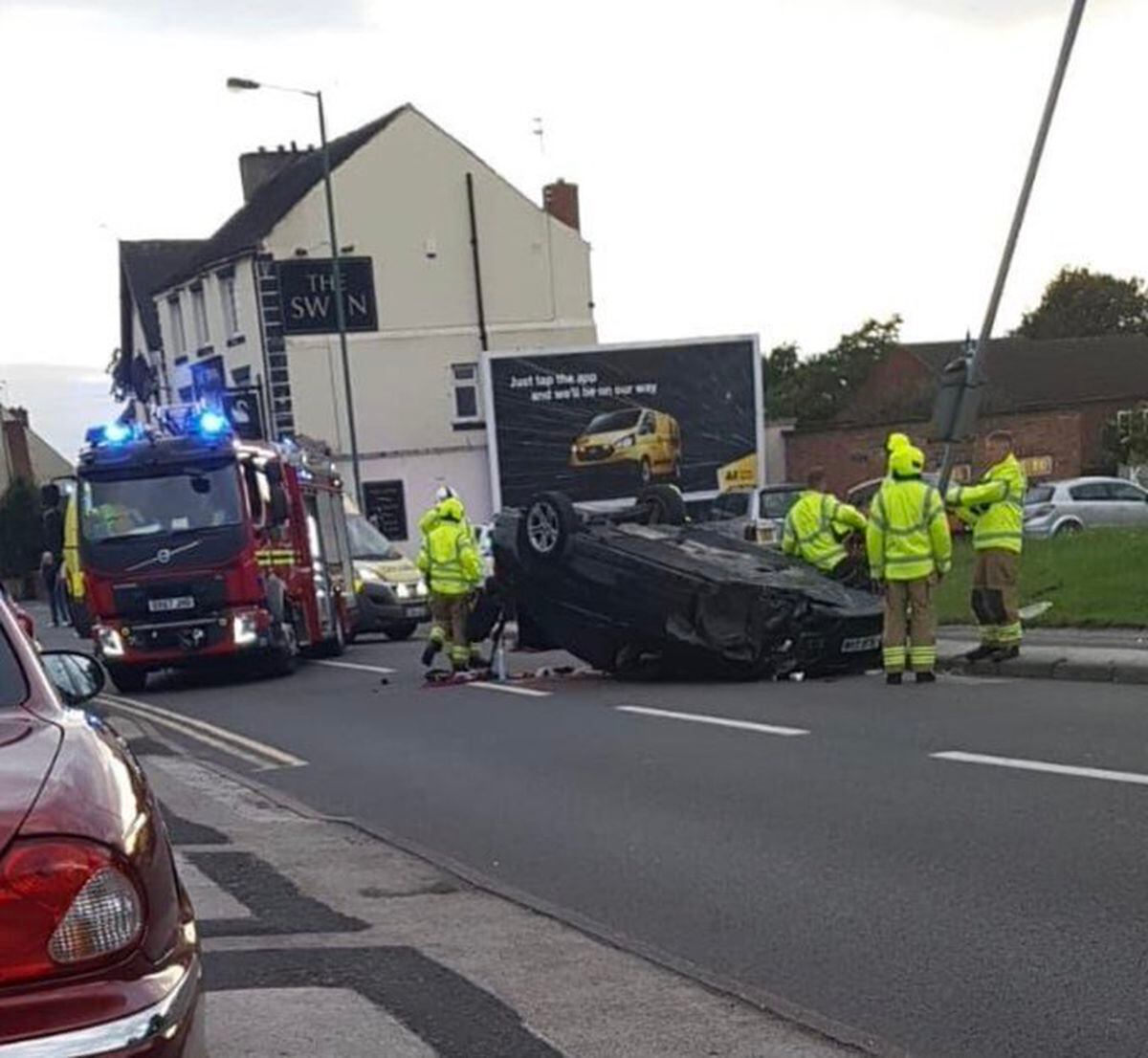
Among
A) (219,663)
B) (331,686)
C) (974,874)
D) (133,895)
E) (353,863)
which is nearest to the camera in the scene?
(133,895)

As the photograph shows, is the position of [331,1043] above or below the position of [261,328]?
below

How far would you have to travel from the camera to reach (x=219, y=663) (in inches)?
727

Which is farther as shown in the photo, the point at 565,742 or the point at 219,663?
the point at 219,663

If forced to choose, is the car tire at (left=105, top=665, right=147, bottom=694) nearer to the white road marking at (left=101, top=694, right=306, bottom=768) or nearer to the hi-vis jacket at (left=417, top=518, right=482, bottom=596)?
the white road marking at (left=101, top=694, right=306, bottom=768)

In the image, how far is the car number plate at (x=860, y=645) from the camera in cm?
1265

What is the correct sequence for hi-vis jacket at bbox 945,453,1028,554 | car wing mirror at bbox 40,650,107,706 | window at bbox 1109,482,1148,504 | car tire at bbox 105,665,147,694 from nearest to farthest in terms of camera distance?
car wing mirror at bbox 40,650,107,706
hi-vis jacket at bbox 945,453,1028,554
car tire at bbox 105,665,147,694
window at bbox 1109,482,1148,504

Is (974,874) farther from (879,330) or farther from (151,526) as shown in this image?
(879,330)

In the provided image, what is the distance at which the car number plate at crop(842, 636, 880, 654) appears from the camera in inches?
498

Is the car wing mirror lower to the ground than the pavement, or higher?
higher

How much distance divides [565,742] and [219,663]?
9.35m

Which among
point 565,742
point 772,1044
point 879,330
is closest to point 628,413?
point 565,742

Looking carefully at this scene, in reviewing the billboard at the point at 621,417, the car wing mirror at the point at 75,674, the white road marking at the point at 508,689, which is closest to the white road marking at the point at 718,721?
the white road marking at the point at 508,689

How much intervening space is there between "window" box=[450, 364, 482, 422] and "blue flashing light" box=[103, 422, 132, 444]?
24.4 meters

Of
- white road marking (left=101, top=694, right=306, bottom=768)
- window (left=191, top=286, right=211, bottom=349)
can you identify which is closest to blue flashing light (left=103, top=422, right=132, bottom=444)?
white road marking (left=101, top=694, right=306, bottom=768)
